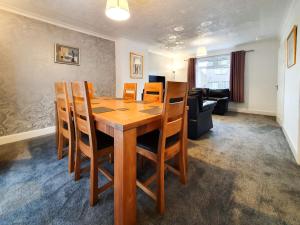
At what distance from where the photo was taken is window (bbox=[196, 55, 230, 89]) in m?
5.97

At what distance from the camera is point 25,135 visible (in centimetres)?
295

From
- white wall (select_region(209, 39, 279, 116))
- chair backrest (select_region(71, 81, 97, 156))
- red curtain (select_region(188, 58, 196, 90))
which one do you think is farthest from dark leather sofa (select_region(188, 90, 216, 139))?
red curtain (select_region(188, 58, 196, 90))

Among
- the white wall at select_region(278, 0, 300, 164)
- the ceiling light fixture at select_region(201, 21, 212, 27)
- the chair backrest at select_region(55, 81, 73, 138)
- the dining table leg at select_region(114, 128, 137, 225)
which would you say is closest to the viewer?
the dining table leg at select_region(114, 128, 137, 225)

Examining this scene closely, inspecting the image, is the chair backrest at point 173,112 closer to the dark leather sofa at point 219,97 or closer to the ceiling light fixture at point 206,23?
the ceiling light fixture at point 206,23

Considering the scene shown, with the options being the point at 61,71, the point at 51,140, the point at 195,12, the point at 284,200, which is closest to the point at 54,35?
the point at 61,71

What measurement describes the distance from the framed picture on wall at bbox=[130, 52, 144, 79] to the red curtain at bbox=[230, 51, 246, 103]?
11.0ft

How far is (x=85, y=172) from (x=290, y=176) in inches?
91.8

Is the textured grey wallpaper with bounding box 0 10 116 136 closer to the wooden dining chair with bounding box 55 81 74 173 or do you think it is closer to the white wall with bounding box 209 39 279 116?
the wooden dining chair with bounding box 55 81 74 173

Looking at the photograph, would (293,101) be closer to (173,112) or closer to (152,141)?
(173,112)

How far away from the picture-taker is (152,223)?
1.13 m

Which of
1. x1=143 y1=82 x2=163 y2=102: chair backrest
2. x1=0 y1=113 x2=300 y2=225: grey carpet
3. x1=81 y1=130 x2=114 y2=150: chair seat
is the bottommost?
x1=0 y1=113 x2=300 y2=225: grey carpet

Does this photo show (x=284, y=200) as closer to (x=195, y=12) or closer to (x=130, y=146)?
(x=130, y=146)

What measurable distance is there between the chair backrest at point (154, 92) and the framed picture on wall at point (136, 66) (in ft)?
8.29

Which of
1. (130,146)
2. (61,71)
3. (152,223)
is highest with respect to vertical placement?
(61,71)
